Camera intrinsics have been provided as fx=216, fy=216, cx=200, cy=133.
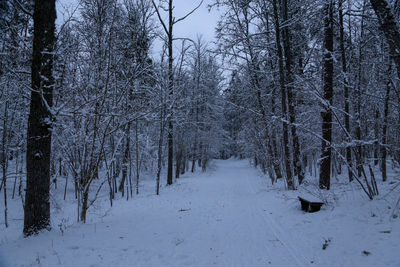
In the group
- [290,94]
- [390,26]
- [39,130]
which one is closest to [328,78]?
[290,94]

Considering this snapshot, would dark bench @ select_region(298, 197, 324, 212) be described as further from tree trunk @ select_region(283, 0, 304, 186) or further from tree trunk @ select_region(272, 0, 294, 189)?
tree trunk @ select_region(283, 0, 304, 186)

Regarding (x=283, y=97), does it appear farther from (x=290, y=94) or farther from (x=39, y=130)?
(x=39, y=130)

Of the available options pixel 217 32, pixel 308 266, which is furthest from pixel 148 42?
pixel 308 266

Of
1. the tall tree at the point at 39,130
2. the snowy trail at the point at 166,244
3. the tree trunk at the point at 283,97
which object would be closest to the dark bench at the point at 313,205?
the snowy trail at the point at 166,244

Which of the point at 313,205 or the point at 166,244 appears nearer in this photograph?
the point at 166,244

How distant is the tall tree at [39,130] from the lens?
472 cm

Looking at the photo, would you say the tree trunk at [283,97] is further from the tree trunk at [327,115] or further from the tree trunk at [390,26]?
the tree trunk at [390,26]

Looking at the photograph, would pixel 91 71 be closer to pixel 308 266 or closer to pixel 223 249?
pixel 223 249

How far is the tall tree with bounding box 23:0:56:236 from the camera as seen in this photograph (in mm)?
4723

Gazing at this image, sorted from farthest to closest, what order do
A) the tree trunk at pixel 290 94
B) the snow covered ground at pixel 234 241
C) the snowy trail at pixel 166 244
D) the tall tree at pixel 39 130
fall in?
the tree trunk at pixel 290 94
the tall tree at pixel 39 130
the snowy trail at pixel 166 244
the snow covered ground at pixel 234 241

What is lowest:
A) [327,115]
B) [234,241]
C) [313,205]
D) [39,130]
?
[234,241]

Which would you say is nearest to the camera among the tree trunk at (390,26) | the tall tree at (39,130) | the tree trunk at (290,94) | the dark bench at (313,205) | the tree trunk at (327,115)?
the tree trunk at (390,26)

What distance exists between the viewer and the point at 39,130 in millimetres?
4801

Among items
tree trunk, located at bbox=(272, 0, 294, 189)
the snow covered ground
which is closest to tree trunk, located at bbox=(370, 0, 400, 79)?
the snow covered ground
